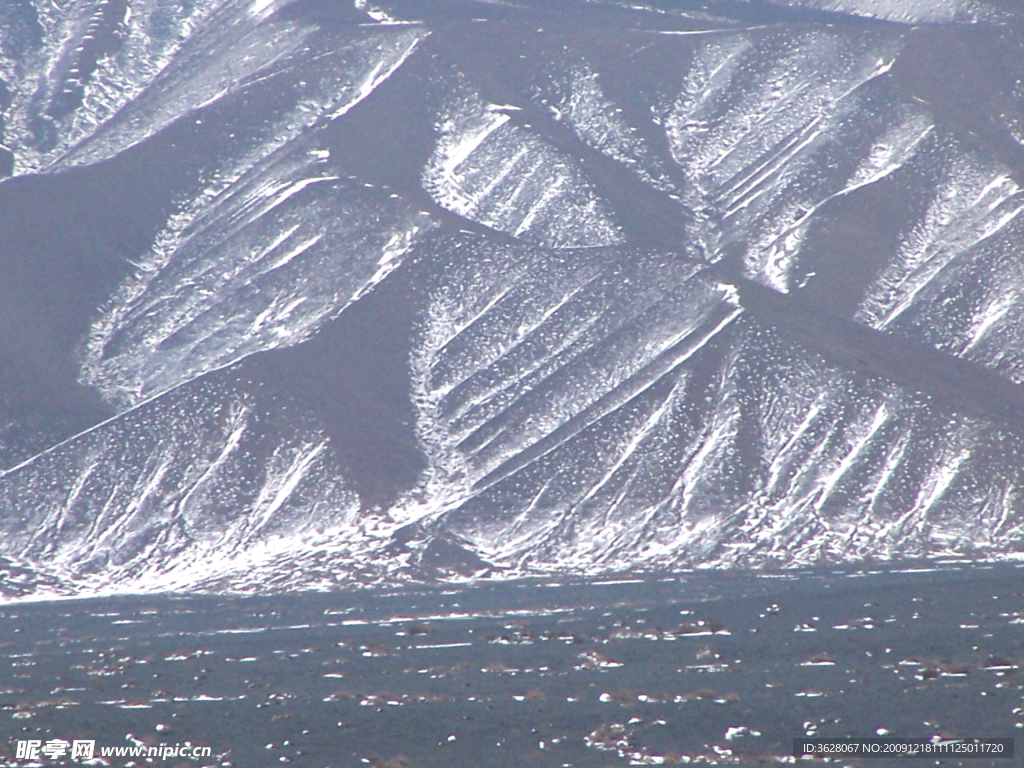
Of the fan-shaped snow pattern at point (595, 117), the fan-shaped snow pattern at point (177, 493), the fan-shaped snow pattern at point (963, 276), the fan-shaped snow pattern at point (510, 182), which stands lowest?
the fan-shaped snow pattern at point (177, 493)

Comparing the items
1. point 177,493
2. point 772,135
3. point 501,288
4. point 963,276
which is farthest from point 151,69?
point 963,276

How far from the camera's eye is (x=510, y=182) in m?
73.6

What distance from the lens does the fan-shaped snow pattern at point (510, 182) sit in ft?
228

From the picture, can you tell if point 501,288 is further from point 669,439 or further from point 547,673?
point 547,673

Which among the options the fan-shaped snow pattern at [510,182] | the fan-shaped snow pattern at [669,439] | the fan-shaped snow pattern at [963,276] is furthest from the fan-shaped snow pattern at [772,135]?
the fan-shaped snow pattern at [669,439]

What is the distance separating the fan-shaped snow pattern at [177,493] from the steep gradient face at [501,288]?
0.55ft

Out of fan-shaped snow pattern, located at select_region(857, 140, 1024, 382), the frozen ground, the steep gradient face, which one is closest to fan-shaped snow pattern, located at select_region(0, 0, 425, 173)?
the steep gradient face

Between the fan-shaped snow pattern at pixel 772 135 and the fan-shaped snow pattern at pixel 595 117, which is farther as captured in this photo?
the fan-shaped snow pattern at pixel 595 117

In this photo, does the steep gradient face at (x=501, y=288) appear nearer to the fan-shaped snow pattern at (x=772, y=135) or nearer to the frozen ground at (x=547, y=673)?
the fan-shaped snow pattern at (x=772, y=135)

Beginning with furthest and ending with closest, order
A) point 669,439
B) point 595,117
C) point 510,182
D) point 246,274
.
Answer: point 595,117 → point 510,182 → point 246,274 → point 669,439

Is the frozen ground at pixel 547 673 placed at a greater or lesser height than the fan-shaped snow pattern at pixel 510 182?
lesser

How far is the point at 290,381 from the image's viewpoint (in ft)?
191

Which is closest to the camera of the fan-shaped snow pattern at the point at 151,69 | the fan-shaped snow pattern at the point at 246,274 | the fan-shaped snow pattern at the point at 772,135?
the fan-shaped snow pattern at the point at 246,274

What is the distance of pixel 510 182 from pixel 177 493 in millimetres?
30561
